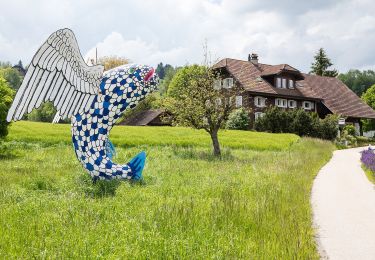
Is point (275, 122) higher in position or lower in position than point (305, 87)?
lower

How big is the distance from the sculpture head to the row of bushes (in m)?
28.8

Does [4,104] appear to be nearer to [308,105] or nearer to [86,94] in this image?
[86,94]

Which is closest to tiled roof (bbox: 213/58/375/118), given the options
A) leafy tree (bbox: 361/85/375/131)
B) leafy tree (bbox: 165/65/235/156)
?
leafy tree (bbox: 361/85/375/131)

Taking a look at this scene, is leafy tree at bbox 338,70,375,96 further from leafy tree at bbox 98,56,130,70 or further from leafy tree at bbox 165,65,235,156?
leafy tree at bbox 165,65,235,156

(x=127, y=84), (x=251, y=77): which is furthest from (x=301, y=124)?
(x=127, y=84)

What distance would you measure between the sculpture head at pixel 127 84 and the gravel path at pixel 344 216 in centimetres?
463

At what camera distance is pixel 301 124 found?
3731 cm

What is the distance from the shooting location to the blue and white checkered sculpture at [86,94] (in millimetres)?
7035

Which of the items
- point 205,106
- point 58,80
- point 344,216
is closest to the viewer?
point 58,80

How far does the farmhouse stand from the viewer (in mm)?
43250

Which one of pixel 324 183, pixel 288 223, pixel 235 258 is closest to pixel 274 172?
pixel 324 183

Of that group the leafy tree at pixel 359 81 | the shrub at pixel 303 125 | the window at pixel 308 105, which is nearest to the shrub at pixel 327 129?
the shrub at pixel 303 125

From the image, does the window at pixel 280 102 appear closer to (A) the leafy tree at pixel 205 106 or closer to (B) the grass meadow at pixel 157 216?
(A) the leafy tree at pixel 205 106

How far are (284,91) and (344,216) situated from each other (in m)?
38.6
